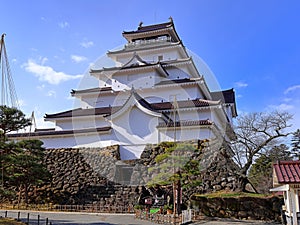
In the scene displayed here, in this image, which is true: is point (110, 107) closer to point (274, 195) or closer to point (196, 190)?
point (196, 190)

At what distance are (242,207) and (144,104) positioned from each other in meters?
11.4

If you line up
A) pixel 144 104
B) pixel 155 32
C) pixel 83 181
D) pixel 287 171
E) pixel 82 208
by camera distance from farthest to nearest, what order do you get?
pixel 155 32
pixel 144 104
pixel 83 181
pixel 82 208
pixel 287 171

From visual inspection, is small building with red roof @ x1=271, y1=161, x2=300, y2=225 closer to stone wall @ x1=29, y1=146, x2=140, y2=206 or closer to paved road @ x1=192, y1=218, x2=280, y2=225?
paved road @ x1=192, y1=218, x2=280, y2=225

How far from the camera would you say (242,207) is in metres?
14.5

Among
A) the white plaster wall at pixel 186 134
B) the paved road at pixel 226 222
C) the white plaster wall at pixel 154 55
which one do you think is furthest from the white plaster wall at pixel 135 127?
the white plaster wall at pixel 154 55

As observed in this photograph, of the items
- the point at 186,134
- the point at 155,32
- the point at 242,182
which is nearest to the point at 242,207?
the point at 242,182

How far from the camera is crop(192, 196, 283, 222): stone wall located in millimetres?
14094

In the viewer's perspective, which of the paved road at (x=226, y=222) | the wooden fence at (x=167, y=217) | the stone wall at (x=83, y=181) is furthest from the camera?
the stone wall at (x=83, y=181)

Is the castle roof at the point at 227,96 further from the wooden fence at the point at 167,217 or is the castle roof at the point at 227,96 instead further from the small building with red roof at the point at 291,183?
the small building with red roof at the point at 291,183

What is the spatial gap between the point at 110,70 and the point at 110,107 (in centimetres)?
394

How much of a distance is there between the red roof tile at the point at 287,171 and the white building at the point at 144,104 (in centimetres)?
1047

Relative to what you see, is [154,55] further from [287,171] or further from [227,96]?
[287,171]

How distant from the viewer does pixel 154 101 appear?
2733 centimetres

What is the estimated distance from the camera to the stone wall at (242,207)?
1409 centimetres
